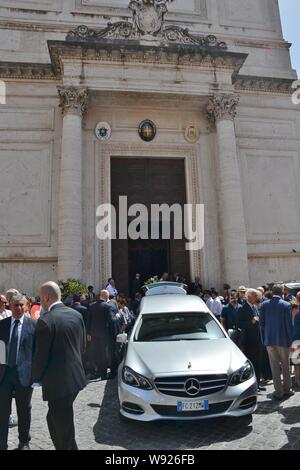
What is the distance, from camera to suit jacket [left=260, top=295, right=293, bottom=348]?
6.23m

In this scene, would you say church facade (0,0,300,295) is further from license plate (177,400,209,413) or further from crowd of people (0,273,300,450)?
license plate (177,400,209,413)

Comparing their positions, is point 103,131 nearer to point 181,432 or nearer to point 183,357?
point 183,357

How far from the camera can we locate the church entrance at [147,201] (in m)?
16.1

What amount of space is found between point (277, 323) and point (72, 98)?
1236 cm

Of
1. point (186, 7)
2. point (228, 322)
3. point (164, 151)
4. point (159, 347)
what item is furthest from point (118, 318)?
point (186, 7)

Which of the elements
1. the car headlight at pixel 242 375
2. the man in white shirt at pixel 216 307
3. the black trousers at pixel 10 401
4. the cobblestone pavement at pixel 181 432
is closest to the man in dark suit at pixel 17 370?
the black trousers at pixel 10 401

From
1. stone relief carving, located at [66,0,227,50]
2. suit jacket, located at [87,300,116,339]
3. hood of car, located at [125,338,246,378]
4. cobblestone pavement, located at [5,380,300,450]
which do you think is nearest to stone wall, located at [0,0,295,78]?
stone relief carving, located at [66,0,227,50]

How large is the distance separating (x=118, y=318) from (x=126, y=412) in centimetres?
393

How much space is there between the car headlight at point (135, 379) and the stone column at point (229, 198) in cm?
1019

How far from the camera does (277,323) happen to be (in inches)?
246

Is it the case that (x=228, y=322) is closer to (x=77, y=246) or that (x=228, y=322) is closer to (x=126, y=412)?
(x=126, y=412)

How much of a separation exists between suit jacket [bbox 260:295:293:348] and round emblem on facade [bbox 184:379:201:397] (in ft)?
7.19

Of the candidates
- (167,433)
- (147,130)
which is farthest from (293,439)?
(147,130)

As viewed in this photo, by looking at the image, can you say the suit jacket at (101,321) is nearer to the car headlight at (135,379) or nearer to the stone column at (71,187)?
the car headlight at (135,379)
